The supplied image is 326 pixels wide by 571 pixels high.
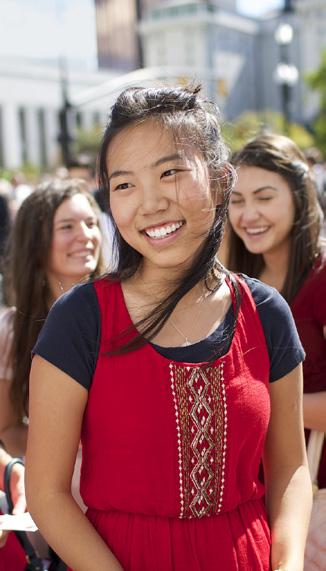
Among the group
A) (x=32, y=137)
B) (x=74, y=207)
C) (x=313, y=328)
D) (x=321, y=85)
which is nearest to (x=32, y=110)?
(x=32, y=137)

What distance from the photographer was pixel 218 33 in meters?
94.3

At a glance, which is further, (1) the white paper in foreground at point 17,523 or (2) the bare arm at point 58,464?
(1) the white paper in foreground at point 17,523

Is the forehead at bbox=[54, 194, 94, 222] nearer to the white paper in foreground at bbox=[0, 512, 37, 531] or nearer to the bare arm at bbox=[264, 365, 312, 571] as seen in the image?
the white paper in foreground at bbox=[0, 512, 37, 531]

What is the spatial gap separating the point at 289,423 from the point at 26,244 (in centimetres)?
173

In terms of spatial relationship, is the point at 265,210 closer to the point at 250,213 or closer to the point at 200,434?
the point at 250,213

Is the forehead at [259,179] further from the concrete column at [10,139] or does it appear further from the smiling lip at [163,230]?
the concrete column at [10,139]

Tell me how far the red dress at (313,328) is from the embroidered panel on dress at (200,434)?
1.05 m

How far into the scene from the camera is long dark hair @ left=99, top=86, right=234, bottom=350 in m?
1.79

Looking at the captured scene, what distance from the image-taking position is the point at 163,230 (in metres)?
1.78

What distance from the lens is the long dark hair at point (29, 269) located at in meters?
2.95

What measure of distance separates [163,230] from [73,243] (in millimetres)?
1654

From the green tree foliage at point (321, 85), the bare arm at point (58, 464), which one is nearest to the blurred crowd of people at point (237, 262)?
the bare arm at point (58, 464)

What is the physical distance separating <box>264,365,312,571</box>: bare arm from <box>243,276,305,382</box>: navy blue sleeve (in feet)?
0.08

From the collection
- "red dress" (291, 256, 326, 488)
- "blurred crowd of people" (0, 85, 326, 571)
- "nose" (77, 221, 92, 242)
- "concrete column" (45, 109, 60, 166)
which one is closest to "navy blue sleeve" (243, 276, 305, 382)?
"blurred crowd of people" (0, 85, 326, 571)
